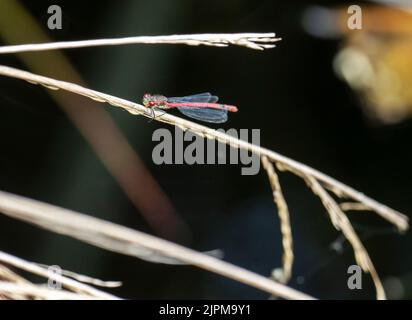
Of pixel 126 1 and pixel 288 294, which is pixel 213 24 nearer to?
pixel 126 1

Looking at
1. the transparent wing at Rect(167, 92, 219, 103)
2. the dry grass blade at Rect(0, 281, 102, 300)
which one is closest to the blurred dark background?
the transparent wing at Rect(167, 92, 219, 103)

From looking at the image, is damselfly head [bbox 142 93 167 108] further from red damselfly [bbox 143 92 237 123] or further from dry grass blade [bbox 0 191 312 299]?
dry grass blade [bbox 0 191 312 299]

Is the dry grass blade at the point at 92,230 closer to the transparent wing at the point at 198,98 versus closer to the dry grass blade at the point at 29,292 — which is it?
the dry grass blade at the point at 29,292

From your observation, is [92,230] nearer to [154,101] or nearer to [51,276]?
[51,276]

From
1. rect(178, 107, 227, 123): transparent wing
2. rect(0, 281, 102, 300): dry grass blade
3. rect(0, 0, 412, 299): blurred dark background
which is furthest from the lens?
rect(0, 0, 412, 299): blurred dark background

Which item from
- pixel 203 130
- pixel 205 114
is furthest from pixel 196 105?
pixel 203 130
